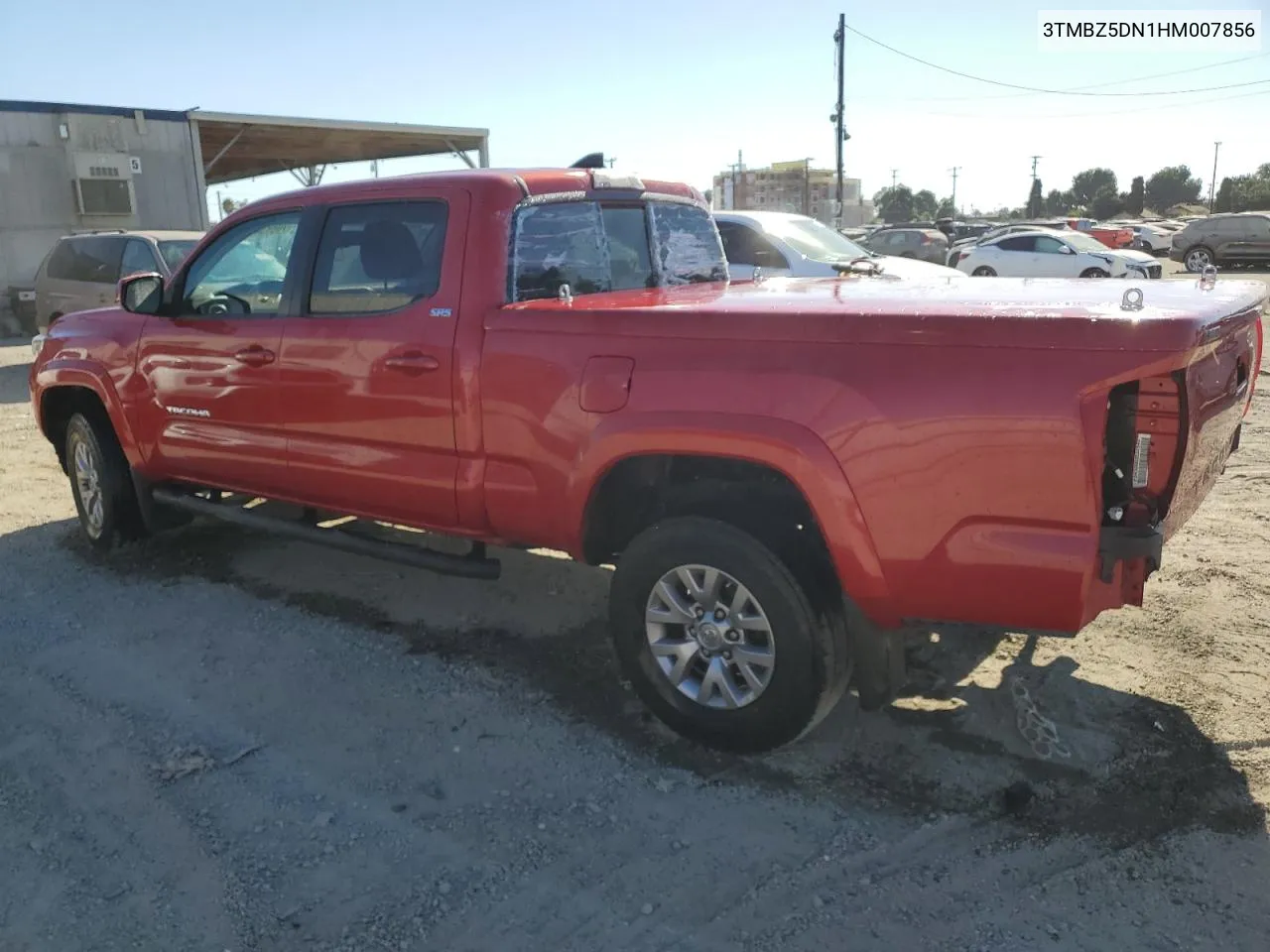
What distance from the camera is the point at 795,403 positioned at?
296cm

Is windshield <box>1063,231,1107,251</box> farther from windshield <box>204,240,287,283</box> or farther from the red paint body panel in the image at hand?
windshield <box>204,240,287,283</box>

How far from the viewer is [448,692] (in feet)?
13.0

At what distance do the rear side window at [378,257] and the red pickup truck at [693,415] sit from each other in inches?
0.5

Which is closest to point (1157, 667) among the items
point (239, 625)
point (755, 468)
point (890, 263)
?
point (755, 468)

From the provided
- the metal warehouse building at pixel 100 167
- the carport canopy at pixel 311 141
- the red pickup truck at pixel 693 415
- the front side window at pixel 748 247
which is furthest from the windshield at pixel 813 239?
the metal warehouse building at pixel 100 167

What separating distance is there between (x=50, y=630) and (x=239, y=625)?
0.88 m

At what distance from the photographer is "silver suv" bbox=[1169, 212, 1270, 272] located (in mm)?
27328

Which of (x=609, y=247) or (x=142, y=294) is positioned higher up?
(x=609, y=247)

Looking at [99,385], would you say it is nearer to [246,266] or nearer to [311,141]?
[246,266]

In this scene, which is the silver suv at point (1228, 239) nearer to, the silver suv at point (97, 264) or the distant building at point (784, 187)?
the silver suv at point (97, 264)

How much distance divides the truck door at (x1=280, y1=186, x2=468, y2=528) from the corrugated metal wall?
17.5 m

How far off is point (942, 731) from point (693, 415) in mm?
1487

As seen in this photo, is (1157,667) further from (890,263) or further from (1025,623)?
(890,263)

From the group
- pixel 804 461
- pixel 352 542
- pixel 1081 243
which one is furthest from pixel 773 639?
pixel 1081 243
